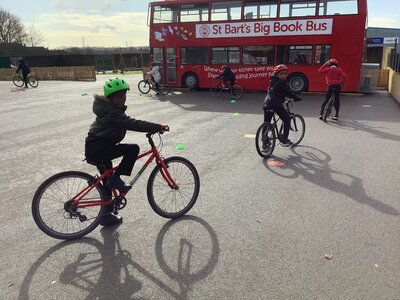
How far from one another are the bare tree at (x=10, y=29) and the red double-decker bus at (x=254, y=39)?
5075cm

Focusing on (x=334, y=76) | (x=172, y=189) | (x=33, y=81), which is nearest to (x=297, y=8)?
(x=334, y=76)

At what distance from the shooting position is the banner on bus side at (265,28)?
14.9 metres

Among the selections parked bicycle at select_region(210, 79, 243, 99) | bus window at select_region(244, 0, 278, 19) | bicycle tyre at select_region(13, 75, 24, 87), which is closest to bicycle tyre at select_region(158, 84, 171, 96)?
parked bicycle at select_region(210, 79, 243, 99)

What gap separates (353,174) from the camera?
18.9ft

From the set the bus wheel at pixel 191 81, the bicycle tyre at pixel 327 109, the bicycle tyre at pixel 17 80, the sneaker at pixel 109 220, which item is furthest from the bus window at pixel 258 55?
the bicycle tyre at pixel 17 80

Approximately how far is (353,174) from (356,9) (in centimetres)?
1129

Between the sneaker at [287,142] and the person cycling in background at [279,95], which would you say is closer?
the person cycling in background at [279,95]

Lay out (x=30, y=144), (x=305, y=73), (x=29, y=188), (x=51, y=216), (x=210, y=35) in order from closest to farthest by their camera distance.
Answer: (x=51, y=216), (x=29, y=188), (x=30, y=144), (x=305, y=73), (x=210, y=35)

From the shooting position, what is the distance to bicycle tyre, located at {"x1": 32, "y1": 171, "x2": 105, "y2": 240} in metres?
3.65

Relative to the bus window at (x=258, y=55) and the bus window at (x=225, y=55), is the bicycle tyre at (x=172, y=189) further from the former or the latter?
the bus window at (x=225, y=55)

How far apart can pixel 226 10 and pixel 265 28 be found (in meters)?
2.13

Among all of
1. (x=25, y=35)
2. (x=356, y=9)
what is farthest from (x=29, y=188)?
(x=25, y=35)

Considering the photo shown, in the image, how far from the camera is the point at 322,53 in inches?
603

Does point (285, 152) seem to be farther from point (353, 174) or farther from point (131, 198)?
point (131, 198)
